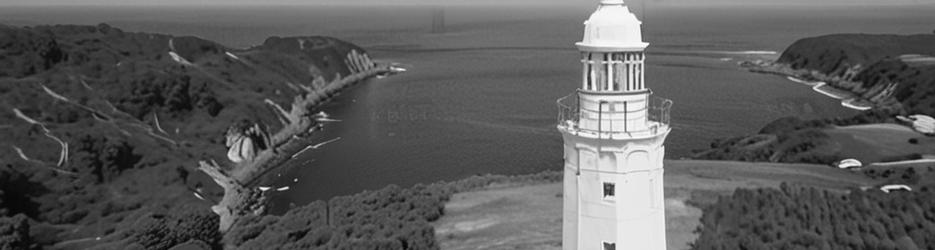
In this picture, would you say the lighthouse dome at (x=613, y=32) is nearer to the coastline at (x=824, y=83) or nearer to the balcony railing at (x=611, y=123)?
the balcony railing at (x=611, y=123)

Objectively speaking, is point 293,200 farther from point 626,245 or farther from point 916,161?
point 626,245

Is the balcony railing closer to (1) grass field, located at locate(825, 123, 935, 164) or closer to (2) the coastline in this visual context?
(1) grass field, located at locate(825, 123, 935, 164)

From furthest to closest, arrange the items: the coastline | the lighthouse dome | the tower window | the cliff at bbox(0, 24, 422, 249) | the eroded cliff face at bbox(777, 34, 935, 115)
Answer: the coastline → the eroded cliff face at bbox(777, 34, 935, 115) → the cliff at bbox(0, 24, 422, 249) → the tower window → the lighthouse dome

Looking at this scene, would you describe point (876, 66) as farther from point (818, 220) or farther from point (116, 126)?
point (116, 126)

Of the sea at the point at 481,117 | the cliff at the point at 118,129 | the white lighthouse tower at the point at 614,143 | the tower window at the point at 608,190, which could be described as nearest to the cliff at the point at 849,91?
the sea at the point at 481,117

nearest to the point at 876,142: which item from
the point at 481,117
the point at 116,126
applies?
the point at 481,117

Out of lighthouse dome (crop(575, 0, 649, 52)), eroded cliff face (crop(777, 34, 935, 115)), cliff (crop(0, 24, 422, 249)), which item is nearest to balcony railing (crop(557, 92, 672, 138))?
lighthouse dome (crop(575, 0, 649, 52))

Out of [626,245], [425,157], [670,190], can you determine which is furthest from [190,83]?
[626,245]
